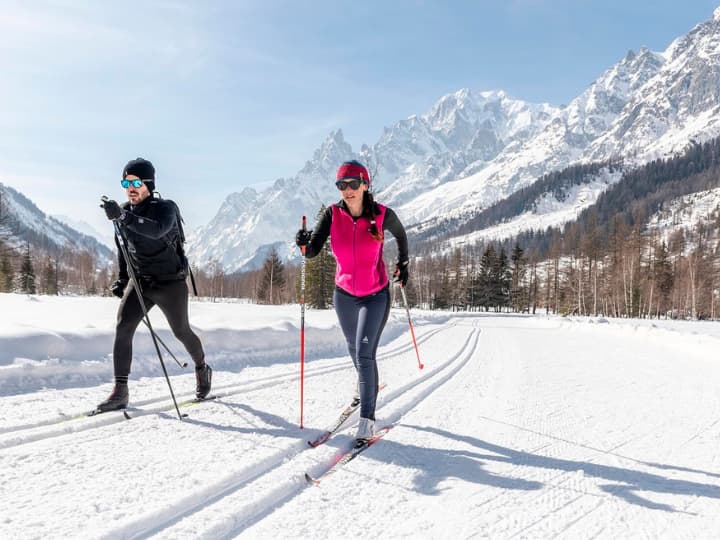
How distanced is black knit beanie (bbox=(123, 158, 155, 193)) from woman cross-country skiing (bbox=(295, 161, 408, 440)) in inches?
67.5

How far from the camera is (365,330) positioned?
3900 mm

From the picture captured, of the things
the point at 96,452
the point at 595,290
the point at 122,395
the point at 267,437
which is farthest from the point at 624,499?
the point at 595,290

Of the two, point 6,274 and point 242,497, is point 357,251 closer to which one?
point 242,497

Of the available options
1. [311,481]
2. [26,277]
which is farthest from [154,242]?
[26,277]

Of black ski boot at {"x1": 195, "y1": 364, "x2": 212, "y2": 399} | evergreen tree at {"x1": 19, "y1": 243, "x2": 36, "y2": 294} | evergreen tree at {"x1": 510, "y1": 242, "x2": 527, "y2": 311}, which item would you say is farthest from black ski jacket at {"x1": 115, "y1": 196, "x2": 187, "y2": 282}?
evergreen tree at {"x1": 510, "y1": 242, "x2": 527, "y2": 311}

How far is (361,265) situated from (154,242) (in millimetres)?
2137

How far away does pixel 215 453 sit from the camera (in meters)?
3.23

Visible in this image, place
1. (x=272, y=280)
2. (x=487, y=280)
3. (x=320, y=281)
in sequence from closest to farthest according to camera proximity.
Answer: (x=320, y=281)
(x=272, y=280)
(x=487, y=280)

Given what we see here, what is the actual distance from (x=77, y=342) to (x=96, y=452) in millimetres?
3693

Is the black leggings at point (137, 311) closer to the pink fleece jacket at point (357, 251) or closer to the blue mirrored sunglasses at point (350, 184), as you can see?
the pink fleece jacket at point (357, 251)

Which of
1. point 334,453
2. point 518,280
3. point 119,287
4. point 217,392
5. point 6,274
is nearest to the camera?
point 334,453

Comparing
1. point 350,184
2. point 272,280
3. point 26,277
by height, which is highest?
point 26,277

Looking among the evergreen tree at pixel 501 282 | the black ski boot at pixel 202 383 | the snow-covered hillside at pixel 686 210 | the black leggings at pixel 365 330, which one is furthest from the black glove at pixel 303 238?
the snow-covered hillside at pixel 686 210

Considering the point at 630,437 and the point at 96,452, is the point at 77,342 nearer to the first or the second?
the point at 96,452
